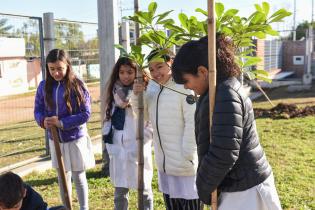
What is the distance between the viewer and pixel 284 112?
9.93 metres

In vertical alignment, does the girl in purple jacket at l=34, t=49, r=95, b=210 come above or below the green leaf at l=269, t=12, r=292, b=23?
below

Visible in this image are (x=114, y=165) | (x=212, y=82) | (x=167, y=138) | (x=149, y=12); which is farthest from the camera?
(x=114, y=165)

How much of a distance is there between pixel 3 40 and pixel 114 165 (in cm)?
464

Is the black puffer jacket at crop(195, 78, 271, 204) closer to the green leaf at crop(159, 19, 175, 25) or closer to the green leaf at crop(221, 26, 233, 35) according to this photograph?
the green leaf at crop(221, 26, 233, 35)

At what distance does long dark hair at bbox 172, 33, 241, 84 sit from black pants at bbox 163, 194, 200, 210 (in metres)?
1.35

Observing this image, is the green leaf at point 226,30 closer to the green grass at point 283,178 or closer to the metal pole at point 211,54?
the metal pole at point 211,54

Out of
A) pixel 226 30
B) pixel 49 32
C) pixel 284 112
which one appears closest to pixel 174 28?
pixel 226 30

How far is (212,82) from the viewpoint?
167 centimetres

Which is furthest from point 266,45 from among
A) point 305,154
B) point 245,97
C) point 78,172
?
point 245,97

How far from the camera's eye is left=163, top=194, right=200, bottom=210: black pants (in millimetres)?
2865

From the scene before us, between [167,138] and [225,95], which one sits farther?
[167,138]

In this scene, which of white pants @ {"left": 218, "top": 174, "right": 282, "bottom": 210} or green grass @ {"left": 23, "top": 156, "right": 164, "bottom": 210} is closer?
white pants @ {"left": 218, "top": 174, "right": 282, "bottom": 210}

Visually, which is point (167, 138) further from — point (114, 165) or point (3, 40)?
point (3, 40)

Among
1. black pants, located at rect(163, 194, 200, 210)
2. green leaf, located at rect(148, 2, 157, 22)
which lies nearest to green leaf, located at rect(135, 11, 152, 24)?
green leaf, located at rect(148, 2, 157, 22)
